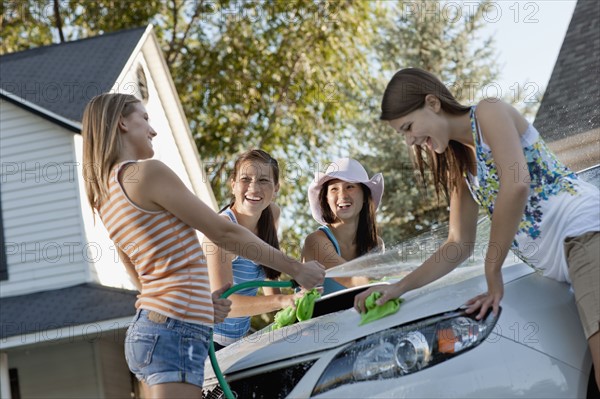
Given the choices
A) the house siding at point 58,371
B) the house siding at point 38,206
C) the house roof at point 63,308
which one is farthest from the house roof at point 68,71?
the house siding at point 58,371

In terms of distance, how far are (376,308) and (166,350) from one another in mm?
741

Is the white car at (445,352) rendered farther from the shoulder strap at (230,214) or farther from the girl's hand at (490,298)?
the shoulder strap at (230,214)

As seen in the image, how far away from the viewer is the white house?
13.3 metres

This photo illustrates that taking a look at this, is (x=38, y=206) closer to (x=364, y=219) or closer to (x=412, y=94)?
(x=364, y=219)

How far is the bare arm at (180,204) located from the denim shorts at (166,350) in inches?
12.6

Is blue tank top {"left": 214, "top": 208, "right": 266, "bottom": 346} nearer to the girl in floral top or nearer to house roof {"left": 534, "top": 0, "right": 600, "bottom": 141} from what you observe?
the girl in floral top

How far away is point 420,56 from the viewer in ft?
81.5

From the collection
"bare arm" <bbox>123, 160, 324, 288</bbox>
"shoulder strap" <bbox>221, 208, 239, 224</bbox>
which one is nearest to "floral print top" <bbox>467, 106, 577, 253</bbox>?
"bare arm" <bbox>123, 160, 324, 288</bbox>

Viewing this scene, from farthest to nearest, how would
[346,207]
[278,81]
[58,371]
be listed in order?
[278,81] < [58,371] < [346,207]

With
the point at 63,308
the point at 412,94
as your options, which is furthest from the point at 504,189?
the point at 63,308

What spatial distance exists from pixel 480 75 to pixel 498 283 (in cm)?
2208

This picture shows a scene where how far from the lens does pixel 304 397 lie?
314cm

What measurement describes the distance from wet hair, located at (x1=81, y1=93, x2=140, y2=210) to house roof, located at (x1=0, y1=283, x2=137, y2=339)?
368 inches

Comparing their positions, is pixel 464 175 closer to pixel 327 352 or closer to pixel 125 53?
pixel 327 352
